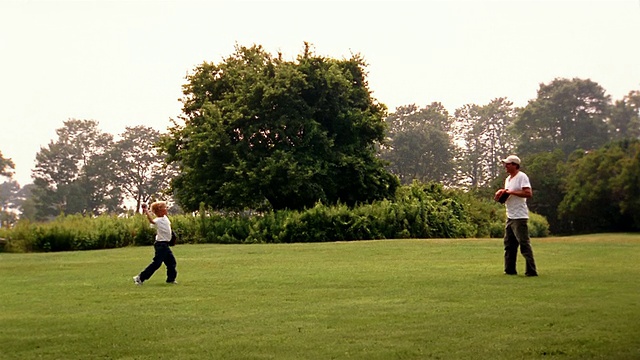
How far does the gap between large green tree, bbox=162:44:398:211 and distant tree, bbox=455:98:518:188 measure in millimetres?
58060

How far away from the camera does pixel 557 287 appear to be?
39.0 ft

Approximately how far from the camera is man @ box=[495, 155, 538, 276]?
45.8ft

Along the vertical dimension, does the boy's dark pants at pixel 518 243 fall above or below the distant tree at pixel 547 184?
below

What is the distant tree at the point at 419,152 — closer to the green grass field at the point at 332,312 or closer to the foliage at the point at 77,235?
the foliage at the point at 77,235

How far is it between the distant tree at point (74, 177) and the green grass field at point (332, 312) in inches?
2666

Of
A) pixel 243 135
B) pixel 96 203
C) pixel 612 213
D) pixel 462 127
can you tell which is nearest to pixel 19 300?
pixel 243 135

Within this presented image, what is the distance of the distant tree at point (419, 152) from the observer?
304 feet

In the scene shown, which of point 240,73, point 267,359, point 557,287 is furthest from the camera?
point 240,73

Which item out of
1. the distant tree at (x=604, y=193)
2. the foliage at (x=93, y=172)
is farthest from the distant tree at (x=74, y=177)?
the distant tree at (x=604, y=193)

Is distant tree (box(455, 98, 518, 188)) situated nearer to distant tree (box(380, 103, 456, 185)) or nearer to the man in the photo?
distant tree (box(380, 103, 456, 185))

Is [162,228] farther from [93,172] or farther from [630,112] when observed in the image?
[93,172]

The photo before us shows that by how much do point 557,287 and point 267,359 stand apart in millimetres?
6406

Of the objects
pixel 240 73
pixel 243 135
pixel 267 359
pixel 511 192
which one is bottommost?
pixel 267 359

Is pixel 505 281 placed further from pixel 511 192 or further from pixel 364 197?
pixel 364 197
